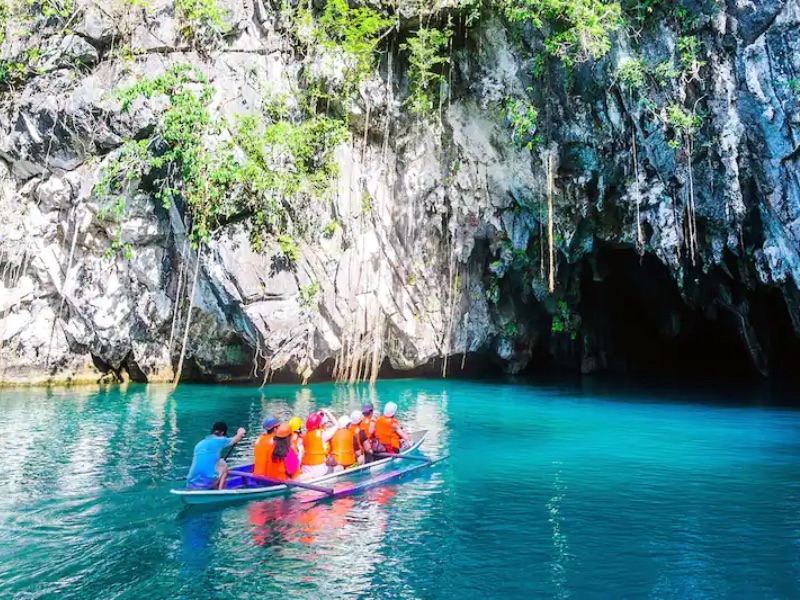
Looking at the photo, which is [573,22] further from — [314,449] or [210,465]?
[210,465]

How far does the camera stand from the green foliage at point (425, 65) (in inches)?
818

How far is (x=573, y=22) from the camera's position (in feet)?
58.3

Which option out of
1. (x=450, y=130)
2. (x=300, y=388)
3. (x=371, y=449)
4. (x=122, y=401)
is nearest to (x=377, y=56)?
(x=450, y=130)

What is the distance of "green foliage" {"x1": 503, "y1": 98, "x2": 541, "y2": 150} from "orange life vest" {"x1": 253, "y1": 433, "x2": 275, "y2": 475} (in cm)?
1393

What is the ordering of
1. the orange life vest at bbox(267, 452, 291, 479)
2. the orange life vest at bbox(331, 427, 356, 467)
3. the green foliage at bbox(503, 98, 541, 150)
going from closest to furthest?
the orange life vest at bbox(267, 452, 291, 479), the orange life vest at bbox(331, 427, 356, 467), the green foliage at bbox(503, 98, 541, 150)

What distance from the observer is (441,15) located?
20.7 m

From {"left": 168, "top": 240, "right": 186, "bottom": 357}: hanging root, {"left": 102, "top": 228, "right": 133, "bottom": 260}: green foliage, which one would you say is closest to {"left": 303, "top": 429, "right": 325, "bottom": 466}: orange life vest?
{"left": 168, "top": 240, "right": 186, "bottom": 357}: hanging root

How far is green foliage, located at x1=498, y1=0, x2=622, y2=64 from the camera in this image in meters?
17.4

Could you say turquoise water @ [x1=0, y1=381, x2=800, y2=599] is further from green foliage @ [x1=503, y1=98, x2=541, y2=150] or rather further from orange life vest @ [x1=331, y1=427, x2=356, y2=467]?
green foliage @ [x1=503, y1=98, x2=541, y2=150]

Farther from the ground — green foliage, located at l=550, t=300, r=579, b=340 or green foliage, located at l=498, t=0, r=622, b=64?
green foliage, located at l=498, t=0, r=622, b=64

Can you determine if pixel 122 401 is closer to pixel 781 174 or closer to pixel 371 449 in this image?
pixel 371 449

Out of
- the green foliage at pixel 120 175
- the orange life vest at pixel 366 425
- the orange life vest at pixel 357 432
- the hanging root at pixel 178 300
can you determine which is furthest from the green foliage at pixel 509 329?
the orange life vest at pixel 357 432

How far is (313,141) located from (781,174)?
533 inches

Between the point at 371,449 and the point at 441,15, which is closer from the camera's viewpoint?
the point at 371,449
